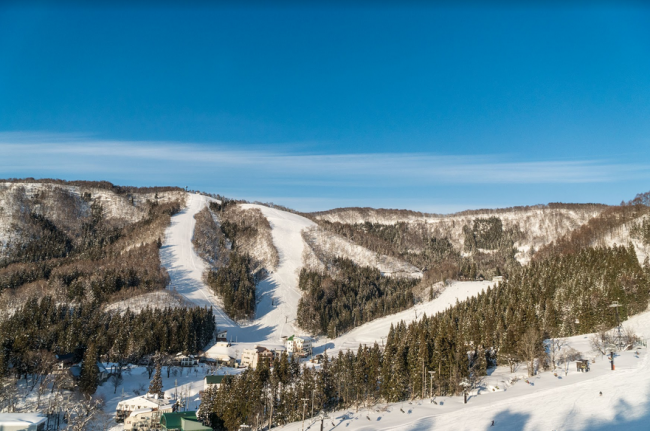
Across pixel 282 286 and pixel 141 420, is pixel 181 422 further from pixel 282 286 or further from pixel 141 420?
pixel 282 286

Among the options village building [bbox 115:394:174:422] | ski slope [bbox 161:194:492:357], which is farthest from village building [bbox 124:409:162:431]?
ski slope [bbox 161:194:492:357]

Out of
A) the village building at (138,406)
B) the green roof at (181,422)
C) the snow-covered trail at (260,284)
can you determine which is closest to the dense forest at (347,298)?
the snow-covered trail at (260,284)

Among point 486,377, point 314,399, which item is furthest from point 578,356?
point 314,399

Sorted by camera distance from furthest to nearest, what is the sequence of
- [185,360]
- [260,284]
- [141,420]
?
[260,284]
[185,360]
[141,420]

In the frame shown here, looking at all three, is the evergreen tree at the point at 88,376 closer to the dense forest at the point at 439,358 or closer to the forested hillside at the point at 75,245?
the dense forest at the point at 439,358

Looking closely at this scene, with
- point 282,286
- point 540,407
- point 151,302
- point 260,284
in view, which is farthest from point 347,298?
point 540,407

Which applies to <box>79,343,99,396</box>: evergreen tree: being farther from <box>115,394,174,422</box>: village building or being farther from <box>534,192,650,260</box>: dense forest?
<box>534,192,650,260</box>: dense forest

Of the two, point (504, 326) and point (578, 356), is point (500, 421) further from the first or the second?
point (504, 326)
